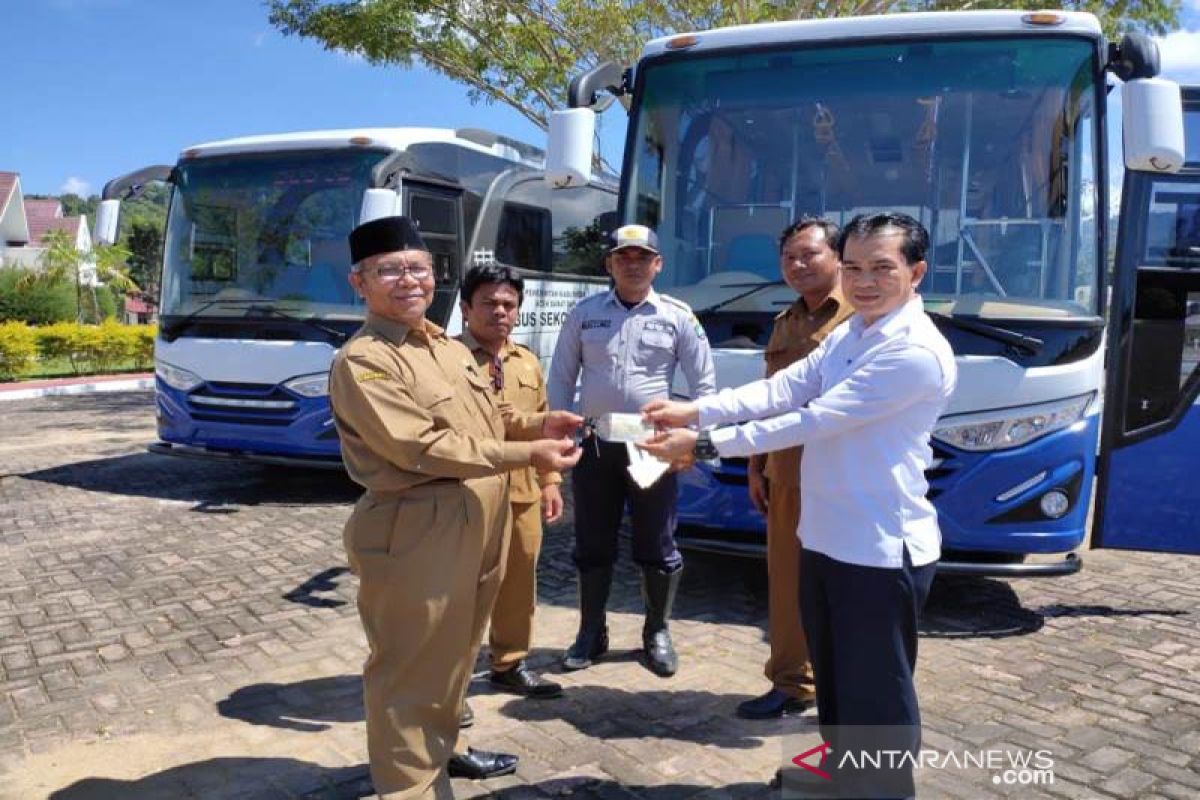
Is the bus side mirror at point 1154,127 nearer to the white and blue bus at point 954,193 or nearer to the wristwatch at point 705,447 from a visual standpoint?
the white and blue bus at point 954,193

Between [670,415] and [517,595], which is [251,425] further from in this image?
[670,415]

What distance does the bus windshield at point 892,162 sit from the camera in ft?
15.4

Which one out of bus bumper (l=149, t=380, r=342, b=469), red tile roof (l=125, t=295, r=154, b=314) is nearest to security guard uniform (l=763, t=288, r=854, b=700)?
bus bumper (l=149, t=380, r=342, b=469)

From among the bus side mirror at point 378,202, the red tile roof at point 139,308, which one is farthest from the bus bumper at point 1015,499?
the red tile roof at point 139,308

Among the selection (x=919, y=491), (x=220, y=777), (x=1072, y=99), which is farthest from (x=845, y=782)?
(x=1072, y=99)

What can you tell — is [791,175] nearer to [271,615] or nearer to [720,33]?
[720,33]

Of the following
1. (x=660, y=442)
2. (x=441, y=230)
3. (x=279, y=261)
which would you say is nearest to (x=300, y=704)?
(x=660, y=442)

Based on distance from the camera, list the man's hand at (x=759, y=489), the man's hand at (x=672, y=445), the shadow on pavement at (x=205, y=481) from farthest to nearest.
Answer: the shadow on pavement at (x=205, y=481) < the man's hand at (x=759, y=489) < the man's hand at (x=672, y=445)

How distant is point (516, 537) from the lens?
401cm

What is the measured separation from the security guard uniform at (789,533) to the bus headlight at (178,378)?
603 centimetres

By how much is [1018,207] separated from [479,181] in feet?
17.5

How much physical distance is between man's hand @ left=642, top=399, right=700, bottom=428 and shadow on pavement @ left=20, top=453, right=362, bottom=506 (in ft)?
19.0

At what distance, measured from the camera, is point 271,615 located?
5.19 meters

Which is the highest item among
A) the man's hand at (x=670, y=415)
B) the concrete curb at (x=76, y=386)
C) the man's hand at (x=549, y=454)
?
the man's hand at (x=670, y=415)
